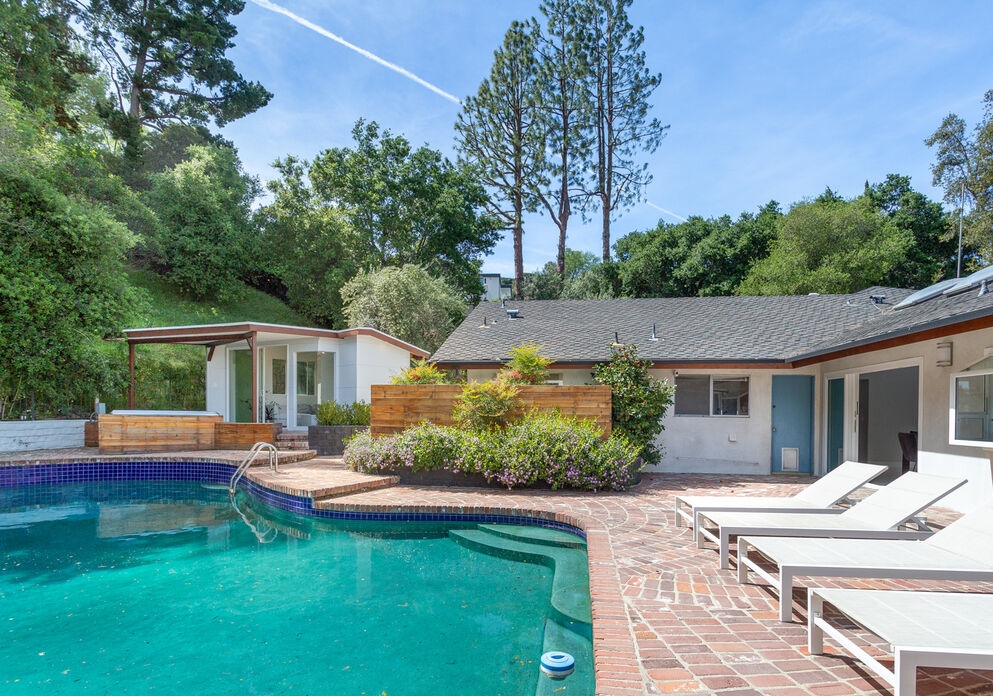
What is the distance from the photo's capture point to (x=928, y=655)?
247cm

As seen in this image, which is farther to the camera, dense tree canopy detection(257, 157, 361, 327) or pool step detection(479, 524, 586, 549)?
dense tree canopy detection(257, 157, 361, 327)

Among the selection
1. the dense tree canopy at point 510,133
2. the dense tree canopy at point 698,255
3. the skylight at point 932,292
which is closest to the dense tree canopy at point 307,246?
the dense tree canopy at point 510,133

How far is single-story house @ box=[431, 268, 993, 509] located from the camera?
24.5ft

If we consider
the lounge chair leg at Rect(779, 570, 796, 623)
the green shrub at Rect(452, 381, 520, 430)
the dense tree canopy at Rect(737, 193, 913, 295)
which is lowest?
the lounge chair leg at Rect(779, 570, 796, 623)

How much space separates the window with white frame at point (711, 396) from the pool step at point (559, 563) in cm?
644

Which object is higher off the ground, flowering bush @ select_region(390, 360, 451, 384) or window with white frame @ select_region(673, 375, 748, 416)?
flowering bush @ select_region(390, 360, 451, 384)

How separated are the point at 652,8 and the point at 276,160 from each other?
2060 centimetres

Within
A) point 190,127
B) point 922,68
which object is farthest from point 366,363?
point 190,127

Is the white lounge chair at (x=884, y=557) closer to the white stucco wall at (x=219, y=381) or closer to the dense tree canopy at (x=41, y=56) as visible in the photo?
the white stucco wall at (x=219, y=381)

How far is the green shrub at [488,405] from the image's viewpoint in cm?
1025

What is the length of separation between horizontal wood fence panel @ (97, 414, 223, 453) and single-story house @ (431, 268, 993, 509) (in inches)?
268

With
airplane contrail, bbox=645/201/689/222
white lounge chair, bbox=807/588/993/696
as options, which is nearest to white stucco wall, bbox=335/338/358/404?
white lounge chair, bbox=807/588/993/696

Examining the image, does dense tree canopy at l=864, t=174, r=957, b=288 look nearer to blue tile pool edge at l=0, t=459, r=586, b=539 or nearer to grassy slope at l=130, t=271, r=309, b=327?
blue tile pool edge at l=0, t=459, r=586, b=539

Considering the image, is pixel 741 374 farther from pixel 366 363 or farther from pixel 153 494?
pixel 153 494
